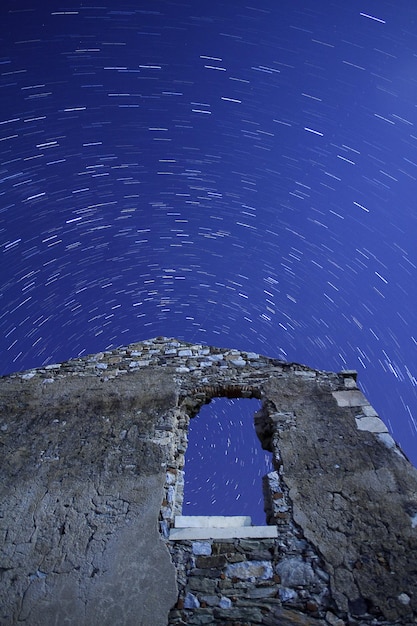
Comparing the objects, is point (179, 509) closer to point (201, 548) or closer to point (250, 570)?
point (201, 548)

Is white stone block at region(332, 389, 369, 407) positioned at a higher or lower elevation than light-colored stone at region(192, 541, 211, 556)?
higher

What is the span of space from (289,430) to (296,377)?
1.06 metres

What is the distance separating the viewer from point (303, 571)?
3961 mm

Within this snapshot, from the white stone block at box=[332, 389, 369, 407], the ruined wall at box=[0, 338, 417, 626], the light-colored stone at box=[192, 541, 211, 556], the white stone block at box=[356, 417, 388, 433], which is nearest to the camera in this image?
the ruined wall at box=[0, 338, 417, 626]

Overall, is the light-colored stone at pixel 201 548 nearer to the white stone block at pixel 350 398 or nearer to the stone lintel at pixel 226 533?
the stone lintel at pixel 226 533

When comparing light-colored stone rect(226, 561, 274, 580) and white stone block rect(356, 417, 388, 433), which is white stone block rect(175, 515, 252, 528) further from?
white stone block rect(356, 417, 388, 433)

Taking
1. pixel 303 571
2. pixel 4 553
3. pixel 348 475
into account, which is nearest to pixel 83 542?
pixel 4 553

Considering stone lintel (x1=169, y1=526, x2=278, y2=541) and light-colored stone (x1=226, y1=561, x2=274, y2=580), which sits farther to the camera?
stone lintel (x1=169, y1=526, x2=278, y2=541)

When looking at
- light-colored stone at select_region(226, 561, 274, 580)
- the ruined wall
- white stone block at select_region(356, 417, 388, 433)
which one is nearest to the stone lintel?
the ruined wall

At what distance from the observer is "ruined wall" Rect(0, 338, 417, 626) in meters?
3.80

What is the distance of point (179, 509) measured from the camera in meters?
4.71

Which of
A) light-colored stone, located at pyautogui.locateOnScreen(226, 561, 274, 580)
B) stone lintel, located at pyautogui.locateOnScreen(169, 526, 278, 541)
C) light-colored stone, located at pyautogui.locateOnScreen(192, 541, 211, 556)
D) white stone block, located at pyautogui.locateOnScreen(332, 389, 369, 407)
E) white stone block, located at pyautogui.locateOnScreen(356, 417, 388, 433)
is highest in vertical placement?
white stone block, located at pyautogui.locateOnScreen(332, 389, 369, 407)

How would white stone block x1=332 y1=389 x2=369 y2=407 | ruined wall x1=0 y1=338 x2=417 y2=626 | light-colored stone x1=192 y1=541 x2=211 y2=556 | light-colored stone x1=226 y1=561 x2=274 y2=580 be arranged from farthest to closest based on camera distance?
white stone block x1=332 y1=389 x2=369 y2=407 < light-colored stone x1=192 y1=541 x2=211 y2=556 < light-colored stone x1=226 y1=561 x2=274 y2=580 < ruined wall x1=0 y1=338 x2=417 y2=626

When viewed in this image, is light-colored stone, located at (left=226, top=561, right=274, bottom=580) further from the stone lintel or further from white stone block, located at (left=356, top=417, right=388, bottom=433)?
white stone block, located at (left=356, top=417, right=388, bottom=433)
